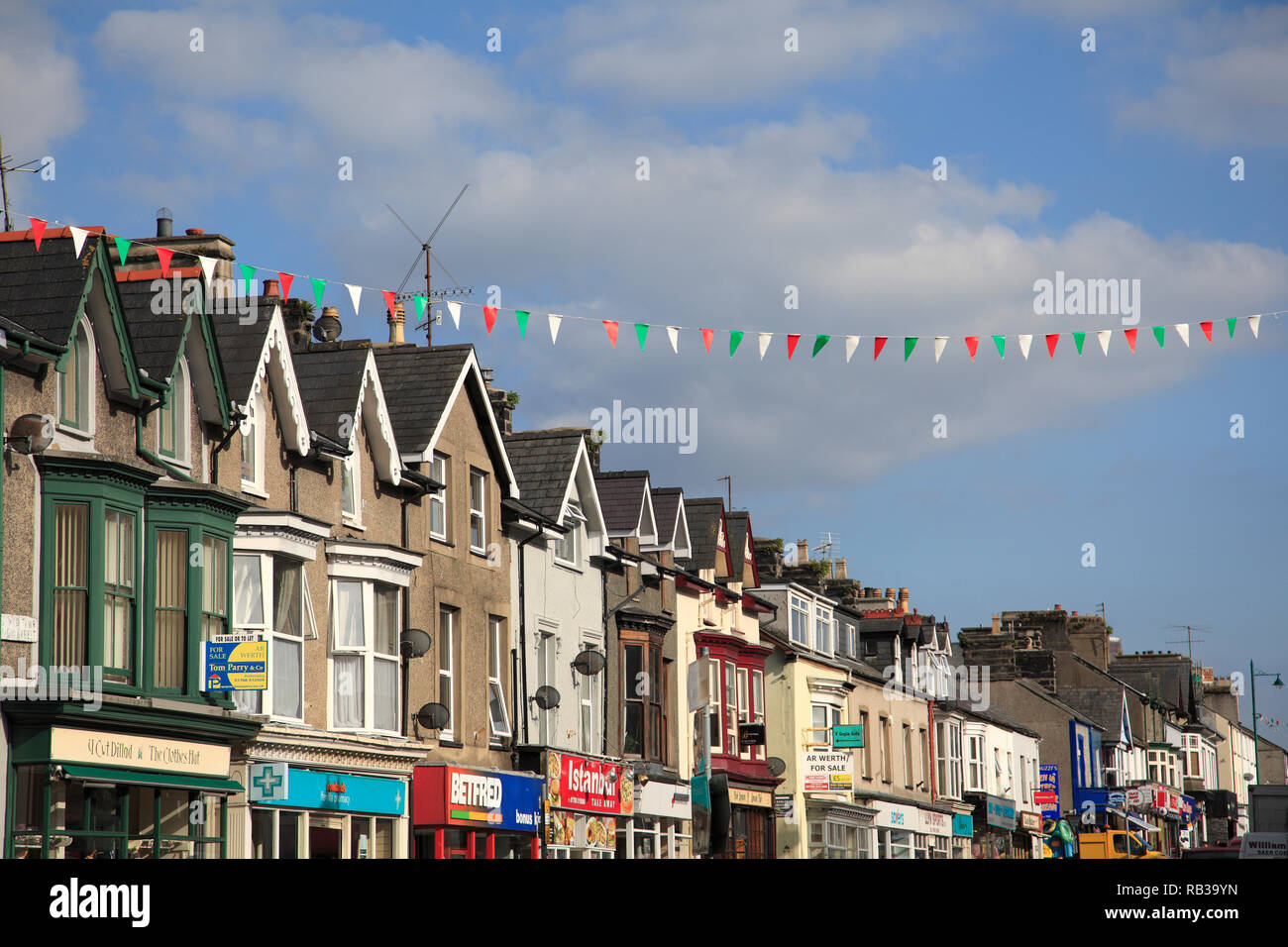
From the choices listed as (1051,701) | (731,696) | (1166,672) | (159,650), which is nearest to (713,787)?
(731,696)

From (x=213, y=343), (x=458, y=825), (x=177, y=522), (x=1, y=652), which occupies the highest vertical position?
(x=213, y=343)

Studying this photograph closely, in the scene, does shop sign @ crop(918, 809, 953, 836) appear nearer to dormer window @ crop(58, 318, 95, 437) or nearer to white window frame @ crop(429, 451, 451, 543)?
white window frame @ crop(429, 451, 451, 543)

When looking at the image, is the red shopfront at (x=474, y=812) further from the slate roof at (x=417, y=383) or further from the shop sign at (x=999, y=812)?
the shop sign at (x=999, y=812)

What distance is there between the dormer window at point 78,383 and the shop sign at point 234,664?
117 inches

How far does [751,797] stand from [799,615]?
6.39 m

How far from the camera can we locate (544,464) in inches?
1262

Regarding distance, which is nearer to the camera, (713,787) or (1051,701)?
(713,787)

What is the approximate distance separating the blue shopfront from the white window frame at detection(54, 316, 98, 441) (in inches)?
206

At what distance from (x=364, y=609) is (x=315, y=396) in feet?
11.0

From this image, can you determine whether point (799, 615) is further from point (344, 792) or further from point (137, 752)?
point (137, 752)

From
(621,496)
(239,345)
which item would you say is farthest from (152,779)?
(621,496)

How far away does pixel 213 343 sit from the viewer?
21141mm

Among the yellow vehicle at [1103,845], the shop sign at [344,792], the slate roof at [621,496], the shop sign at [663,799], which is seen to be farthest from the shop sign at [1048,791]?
the shop sign at [344,792]
